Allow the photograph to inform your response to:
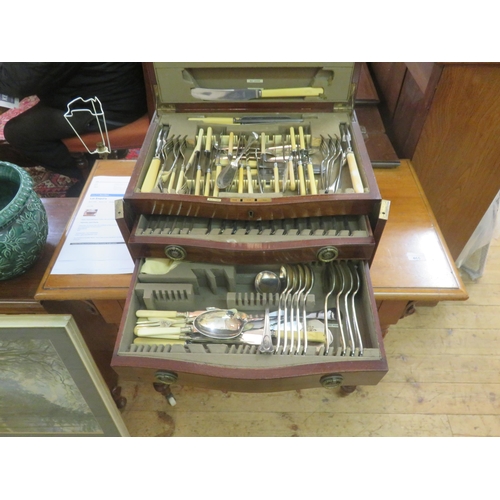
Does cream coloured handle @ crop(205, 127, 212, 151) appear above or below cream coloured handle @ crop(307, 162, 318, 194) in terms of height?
above

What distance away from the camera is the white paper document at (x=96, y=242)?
874 mm

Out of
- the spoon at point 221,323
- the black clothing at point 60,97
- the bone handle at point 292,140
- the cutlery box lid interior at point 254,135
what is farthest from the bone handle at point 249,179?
the black clothing at point 60,97

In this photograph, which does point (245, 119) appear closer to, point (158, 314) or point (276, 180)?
point (276, 180)

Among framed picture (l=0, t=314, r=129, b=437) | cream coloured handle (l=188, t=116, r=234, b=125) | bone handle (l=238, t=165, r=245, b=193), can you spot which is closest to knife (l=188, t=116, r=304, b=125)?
cream coloured handle (l=188, t=116, r=234, b=125)

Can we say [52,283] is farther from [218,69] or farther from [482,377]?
[482,377]

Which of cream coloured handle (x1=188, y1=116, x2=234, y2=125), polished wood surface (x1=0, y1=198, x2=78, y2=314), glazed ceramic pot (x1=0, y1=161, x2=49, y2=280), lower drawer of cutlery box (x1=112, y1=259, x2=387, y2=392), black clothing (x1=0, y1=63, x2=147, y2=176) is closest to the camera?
lower drawer of cutlery box (x1=112, y1=259, x2=387, y2=392)

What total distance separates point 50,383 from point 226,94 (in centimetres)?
81

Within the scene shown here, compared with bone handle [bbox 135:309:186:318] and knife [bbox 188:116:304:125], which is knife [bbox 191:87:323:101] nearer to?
knife [bbox 188:116:304:125]

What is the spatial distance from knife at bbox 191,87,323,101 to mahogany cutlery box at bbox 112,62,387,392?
0.04 ft

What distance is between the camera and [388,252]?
2.95ft

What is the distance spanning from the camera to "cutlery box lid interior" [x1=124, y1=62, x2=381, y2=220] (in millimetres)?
813

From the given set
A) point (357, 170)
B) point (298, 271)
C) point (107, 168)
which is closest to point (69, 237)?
point (107, 168)

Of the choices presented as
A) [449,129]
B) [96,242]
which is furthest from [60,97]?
[449,129]

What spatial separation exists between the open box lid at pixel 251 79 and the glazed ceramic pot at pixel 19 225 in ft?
1.11
